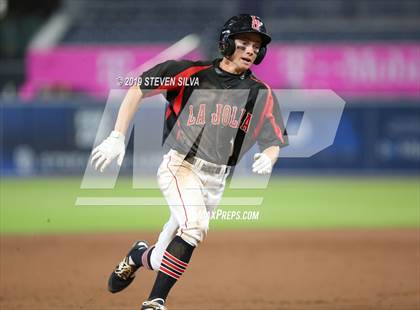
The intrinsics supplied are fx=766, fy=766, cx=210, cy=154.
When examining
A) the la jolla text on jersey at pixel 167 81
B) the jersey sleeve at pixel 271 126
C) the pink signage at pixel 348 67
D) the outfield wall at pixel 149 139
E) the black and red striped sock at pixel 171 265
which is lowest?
the outfield wall at pixel 149 139

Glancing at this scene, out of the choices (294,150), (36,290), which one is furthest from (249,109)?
(294,150)

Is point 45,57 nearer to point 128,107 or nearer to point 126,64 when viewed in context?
point 126,64

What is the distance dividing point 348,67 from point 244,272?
1415 cm

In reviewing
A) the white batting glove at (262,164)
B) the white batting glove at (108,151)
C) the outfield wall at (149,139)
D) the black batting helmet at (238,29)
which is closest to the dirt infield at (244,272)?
the white batting glove at (262,164)

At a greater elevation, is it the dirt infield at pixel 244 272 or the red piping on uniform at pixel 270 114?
the red piping on uniform at pixel 270 114

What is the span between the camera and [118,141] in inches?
225

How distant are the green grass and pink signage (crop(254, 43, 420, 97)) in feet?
13.8

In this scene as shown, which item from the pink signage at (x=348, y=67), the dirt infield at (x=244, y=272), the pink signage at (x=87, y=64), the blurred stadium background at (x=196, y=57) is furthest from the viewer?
the pink signage at (x=348, y=67)

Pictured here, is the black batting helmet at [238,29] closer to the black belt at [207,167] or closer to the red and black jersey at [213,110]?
the red and black jersey at [213,110]

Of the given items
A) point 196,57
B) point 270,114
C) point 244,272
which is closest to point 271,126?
point 270,114

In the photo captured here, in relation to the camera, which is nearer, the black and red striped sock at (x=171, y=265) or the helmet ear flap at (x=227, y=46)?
the black and red striped sock at (x=171, y=265)

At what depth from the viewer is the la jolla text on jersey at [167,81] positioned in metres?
5.88

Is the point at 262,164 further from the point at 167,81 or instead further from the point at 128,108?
the point at 128,108

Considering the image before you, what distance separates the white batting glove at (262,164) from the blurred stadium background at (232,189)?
5.26ft
